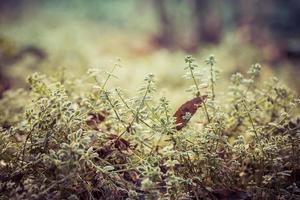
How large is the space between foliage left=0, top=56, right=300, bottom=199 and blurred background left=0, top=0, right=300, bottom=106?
11.1ft

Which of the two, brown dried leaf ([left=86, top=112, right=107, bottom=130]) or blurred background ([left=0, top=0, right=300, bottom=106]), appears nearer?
brown dried leaf ([left=86, top=112, right=107, bottom=130])

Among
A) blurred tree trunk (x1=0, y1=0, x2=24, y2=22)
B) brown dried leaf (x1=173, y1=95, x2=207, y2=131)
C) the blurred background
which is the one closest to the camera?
brown dried leaf (x1=173, y1=95, x2=207, y2=131)

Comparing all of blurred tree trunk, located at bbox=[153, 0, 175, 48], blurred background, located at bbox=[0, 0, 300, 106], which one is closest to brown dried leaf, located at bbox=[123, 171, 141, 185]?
blurred background, located at bbox=[0, 0, 300, 106]

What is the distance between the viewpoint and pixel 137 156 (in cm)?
166

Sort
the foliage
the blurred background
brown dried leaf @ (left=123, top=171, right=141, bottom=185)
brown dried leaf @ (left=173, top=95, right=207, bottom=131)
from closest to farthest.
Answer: the foliage < brown dried leaf @ (left=123, top=171, right=141, bottom=185) < brown dried leaf @ (left=173, top=95, right=207, bottom=131) < the blurred background

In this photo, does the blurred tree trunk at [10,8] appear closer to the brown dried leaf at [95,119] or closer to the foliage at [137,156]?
the brown dried leaf at [95,119]

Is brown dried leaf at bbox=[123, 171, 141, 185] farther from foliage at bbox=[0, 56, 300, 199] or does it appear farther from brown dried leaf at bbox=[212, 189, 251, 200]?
brown dried leaf at bbox=[212, 189, 251, 200]

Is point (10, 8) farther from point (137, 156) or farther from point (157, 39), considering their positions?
point (137, 156)

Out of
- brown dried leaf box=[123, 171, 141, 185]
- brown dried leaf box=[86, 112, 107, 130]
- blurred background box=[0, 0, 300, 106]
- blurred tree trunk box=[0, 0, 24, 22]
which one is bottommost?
brown dried leaf box=[123, 171, 141, 185]

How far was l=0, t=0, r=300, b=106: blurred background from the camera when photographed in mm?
7148

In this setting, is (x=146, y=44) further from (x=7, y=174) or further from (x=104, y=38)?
(x=7, y=174)

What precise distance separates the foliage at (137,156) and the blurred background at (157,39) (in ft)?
11.1

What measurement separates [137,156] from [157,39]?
924 cm

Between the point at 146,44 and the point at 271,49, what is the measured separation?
113 inches
